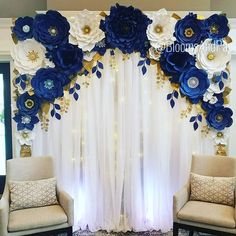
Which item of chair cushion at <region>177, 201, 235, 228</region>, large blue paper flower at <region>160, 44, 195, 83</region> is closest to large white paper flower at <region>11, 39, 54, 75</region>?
large blue paper flower at <region>160, 44, 195, 83</region>

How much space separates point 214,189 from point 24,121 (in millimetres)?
2099

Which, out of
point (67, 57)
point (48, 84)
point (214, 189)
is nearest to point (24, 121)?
point (48, 84)

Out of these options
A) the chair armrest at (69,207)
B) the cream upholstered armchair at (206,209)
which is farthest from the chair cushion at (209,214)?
the chair armrest at (69,207)

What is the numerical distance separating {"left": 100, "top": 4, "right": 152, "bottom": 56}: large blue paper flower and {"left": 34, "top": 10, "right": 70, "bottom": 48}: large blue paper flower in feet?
1.31

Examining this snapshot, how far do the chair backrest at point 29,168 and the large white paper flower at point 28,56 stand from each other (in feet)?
3.07

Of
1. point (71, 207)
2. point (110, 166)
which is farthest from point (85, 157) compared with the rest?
point (71, 207)

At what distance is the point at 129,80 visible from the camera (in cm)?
317

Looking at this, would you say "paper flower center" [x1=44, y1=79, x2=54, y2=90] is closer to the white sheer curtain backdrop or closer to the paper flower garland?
the paper flower garland

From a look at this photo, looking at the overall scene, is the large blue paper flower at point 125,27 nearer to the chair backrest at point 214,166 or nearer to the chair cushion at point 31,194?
the chair backrest at point 214,166

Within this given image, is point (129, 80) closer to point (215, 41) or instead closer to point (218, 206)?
point (215, 41)

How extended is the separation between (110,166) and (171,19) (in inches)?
66.8

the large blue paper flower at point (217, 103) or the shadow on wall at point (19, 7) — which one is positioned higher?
the shadow on wall at point (19, 7)

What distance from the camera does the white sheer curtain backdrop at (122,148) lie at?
3.19 meters

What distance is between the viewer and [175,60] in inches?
123
